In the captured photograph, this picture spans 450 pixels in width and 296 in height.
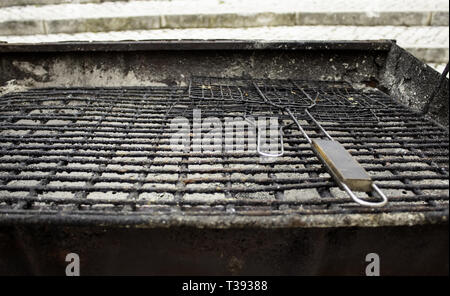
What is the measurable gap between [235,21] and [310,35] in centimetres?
159

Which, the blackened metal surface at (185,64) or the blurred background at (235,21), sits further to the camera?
the blurred background at (235,21)

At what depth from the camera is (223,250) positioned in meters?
1.31

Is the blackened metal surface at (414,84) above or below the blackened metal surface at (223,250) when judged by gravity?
above

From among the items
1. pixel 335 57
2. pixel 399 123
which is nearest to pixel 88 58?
pixel 335 57

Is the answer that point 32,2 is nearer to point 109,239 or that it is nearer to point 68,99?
point 68,99

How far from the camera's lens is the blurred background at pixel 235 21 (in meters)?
5.90

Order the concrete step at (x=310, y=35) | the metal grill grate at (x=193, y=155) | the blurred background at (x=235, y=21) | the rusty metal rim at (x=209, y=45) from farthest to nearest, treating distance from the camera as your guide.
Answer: the blurred background at (x=235, y=21)
the concrete step at (x=310, y=35)
the rusty metal rim at (x=209, y=45)
the metal grill grate at (x=193, y=155)

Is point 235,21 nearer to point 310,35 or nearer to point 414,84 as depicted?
point 310,35

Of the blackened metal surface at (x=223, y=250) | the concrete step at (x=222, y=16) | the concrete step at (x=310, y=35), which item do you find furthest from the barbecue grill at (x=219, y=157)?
the concrete step at (x=222, y=16)

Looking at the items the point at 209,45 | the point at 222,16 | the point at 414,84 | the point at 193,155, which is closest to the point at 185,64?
the point at 209,45

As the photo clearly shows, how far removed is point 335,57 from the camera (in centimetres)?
301

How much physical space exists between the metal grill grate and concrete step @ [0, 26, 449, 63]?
3270 millimetres

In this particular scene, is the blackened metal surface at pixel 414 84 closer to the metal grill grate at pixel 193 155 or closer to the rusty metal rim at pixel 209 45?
the metal grill grate at pixel 193 155
